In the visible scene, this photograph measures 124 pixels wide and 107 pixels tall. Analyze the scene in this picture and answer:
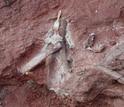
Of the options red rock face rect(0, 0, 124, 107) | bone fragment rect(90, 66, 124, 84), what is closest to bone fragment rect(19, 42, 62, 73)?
red rock face rect(0, 0, 124, 107)

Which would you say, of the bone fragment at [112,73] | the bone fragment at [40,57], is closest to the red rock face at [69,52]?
the bone fragment at [112,73]

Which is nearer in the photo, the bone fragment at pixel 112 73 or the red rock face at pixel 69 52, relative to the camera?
the bone fragment at pixel 112 73

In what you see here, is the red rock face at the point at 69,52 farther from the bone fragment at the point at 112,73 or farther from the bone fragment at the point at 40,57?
the bone fragment at the point at 40,57

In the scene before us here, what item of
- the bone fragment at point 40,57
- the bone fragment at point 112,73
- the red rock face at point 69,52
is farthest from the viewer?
the bone fragment at point 40,57

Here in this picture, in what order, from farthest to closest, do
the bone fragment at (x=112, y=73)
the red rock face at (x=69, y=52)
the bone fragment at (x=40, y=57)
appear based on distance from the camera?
the bone fragment at (x=40, y=57), the red rock face at (x=69, y=52), the bone fragment at (x=112, y=73)

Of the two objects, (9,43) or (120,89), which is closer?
(120,89)

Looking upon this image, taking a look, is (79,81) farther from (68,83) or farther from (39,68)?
(39,68)

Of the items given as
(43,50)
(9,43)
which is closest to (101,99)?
(43,50)
